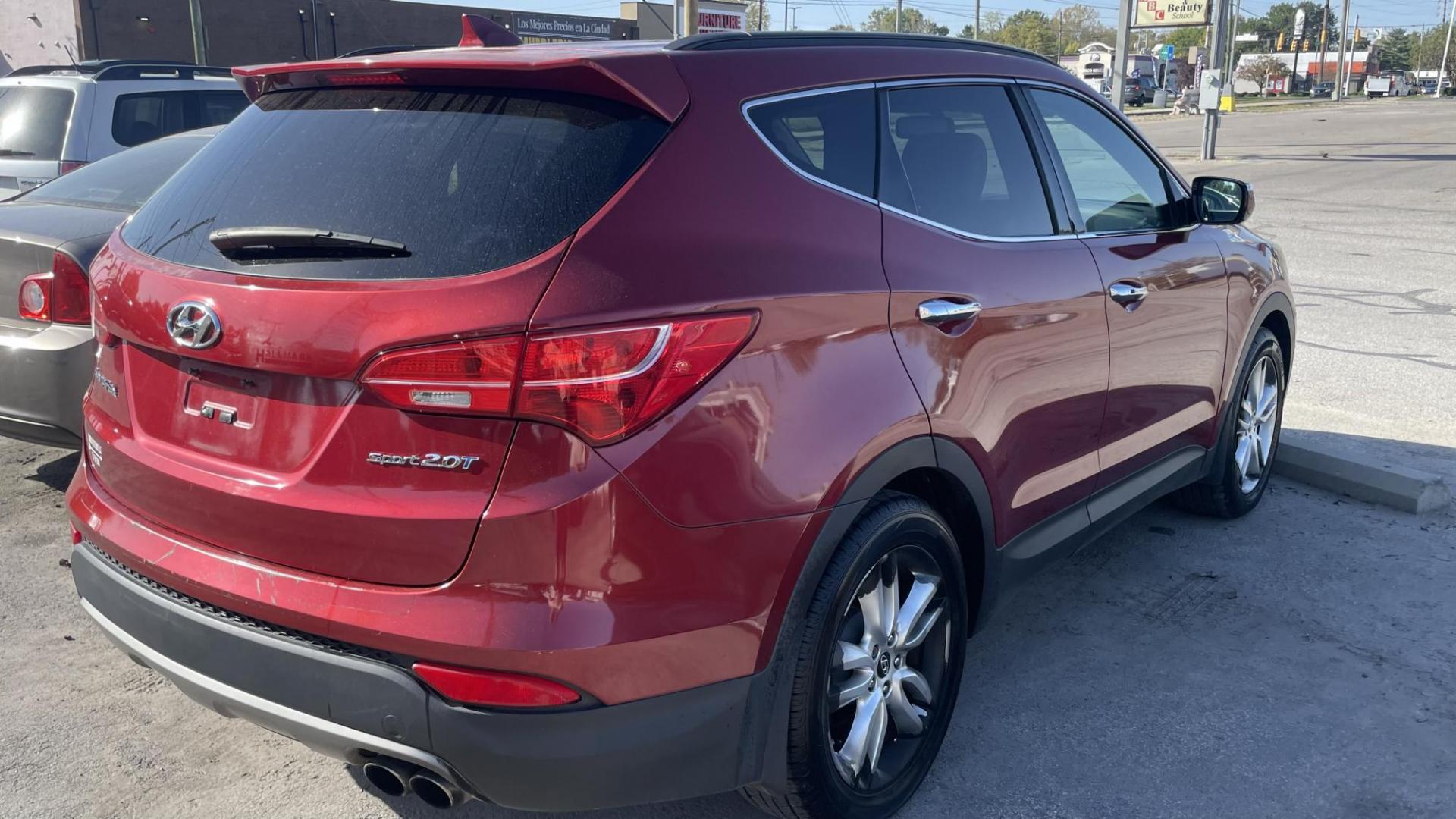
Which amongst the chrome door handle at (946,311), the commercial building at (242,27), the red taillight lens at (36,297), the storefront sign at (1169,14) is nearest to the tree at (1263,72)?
the commercial building at (242,27)

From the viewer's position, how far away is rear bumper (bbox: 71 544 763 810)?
224 centimetres

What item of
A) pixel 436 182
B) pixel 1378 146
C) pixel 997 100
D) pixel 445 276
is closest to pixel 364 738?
pixel 445 276

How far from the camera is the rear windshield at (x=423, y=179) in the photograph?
2303 millimetres

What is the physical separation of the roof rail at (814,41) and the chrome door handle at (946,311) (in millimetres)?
692

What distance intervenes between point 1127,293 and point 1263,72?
119m

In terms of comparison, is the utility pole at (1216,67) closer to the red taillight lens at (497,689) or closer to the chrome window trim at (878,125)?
the chrome window trim at (878,125)

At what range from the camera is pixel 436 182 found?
2402 millimetres

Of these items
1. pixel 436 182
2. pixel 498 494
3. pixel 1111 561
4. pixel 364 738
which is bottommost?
pixel 1111 561

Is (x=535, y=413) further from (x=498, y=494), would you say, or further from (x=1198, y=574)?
(x=1198, y=574)

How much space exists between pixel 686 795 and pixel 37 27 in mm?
43511

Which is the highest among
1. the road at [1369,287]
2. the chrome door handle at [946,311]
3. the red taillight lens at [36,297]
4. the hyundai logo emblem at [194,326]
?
the hyundai logo emblem at [194,326]

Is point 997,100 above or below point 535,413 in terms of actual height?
above

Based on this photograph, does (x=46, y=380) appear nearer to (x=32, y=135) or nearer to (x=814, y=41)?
(x=814, y=41)

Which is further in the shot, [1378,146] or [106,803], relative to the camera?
[1378,146]
